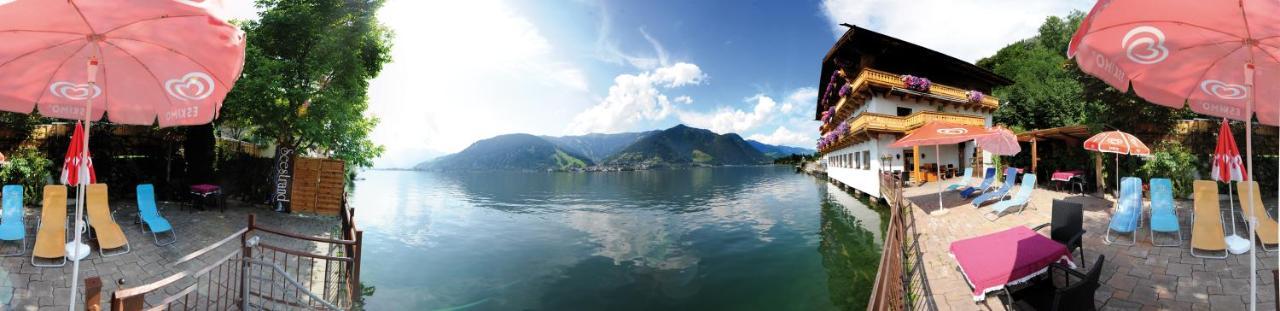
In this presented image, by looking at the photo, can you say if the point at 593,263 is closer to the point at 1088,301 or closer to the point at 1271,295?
Answer: the point at 1088,301

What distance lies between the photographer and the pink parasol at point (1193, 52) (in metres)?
2.79

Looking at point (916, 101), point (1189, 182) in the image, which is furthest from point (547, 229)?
point (916, 101)

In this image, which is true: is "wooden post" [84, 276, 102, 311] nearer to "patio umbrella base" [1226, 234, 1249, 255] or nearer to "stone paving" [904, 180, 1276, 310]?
"stone paving" [904, 180, 1276, 310]

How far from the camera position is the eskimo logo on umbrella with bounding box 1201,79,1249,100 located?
3.21m

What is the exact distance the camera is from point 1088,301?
4227 mm

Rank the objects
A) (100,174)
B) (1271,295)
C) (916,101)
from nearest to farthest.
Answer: (1271,295), (100,174), (916,101)

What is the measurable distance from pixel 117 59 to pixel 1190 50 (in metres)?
8.61

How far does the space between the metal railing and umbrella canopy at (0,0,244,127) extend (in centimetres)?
145

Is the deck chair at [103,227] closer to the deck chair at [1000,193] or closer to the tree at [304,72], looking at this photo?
the tree at [304,72]

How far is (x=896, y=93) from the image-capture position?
22.8 m

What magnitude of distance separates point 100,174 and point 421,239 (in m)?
9.99

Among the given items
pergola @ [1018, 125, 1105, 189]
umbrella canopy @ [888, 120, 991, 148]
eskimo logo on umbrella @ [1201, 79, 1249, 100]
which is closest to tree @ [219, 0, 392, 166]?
umbrella canopy @ [888, 120, 991, 148]

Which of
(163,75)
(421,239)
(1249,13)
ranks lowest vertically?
(421,239)

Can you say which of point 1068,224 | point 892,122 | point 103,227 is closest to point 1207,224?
point 1068,224
